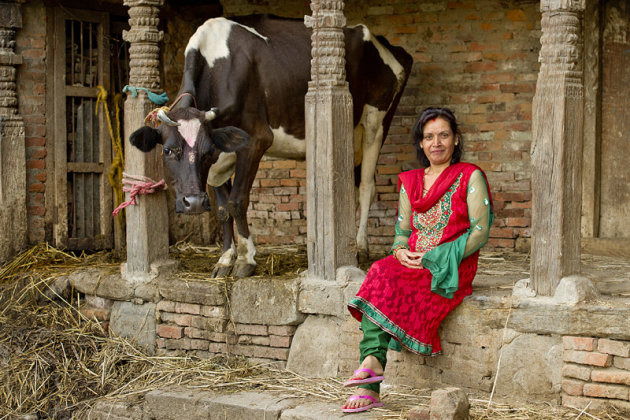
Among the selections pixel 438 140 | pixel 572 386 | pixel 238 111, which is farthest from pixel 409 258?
pixel 238 111

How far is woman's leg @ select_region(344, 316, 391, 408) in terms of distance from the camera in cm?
491

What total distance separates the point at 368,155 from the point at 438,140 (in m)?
2.43

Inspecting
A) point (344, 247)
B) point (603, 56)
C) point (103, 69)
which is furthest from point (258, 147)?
point (603, 56)

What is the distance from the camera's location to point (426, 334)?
A: 16.9 ft

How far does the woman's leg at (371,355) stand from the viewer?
4.91 meters

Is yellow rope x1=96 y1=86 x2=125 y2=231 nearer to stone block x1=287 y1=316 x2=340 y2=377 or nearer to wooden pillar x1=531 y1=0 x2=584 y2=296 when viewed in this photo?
stone block x1=287 y1=316 x2=340 y2=377

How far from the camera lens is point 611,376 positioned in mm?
4770

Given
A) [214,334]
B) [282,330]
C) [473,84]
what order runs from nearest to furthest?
[282,330] → [214,334] → [473,84]

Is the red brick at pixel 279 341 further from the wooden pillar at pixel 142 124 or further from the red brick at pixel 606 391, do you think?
the red brick at pixel 606 391

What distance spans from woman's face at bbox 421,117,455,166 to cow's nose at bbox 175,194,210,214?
1.66 meters

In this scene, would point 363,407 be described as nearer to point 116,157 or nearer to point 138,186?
point 138,186

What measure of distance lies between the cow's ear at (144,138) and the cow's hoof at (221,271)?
3.49 ft

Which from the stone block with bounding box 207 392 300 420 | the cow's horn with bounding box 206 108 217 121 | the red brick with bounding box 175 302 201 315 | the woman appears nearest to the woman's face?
the woman

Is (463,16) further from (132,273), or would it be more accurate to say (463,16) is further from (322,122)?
(132,273)
